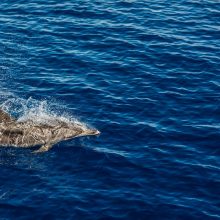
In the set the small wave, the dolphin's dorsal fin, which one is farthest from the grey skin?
the small wave

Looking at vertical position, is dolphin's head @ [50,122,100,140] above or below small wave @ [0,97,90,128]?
below

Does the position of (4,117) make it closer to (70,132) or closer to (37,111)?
(37,111)

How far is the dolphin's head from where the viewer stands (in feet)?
123

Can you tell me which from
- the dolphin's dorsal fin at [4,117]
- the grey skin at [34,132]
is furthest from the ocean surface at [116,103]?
the dolphin's dorsal fin at [4,117]

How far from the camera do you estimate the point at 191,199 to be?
31.3 metres

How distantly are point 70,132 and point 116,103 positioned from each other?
5.32 m

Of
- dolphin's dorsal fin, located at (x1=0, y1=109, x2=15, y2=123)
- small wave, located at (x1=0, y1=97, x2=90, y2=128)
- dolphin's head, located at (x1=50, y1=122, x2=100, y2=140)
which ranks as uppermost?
dolphin's dorsal fin, located at (x1=0, y1=109, x2=15, y2=123)

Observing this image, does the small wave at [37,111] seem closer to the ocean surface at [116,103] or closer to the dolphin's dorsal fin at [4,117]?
the ocean surface at [116,103]

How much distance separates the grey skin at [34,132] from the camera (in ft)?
121

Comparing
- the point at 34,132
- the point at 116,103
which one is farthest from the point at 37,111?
the point at 116,103

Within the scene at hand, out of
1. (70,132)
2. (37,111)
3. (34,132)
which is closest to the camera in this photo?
(34,132)

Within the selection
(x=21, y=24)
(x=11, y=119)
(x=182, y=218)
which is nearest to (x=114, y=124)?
(x=11, y=119)

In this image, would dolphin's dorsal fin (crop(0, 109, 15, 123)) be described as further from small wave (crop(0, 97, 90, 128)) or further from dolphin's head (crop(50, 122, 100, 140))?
dolphin's head (crop(50, 122, 100, 140))

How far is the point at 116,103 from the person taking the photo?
41312 millimetres
